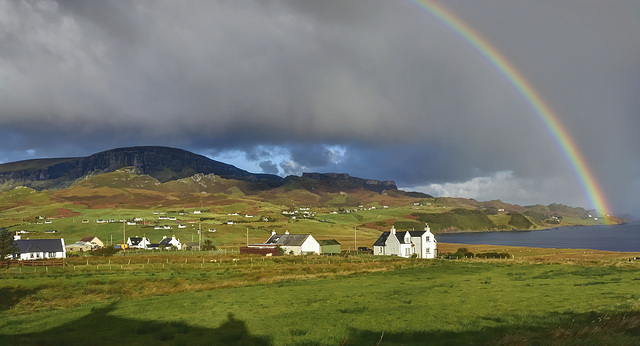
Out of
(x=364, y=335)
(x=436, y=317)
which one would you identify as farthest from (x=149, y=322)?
(x=436, y=317)

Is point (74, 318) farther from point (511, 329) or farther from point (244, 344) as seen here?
point (511, 329)

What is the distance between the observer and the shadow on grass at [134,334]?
18.1 m

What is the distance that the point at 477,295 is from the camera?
29781 millimetres

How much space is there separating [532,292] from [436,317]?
12663 mm

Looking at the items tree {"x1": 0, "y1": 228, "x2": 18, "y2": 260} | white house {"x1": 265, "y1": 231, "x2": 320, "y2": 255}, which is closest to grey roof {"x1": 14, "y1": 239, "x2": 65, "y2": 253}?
tree {"x1": 0, "y1": 228, "x2": 18, "y2": 260}

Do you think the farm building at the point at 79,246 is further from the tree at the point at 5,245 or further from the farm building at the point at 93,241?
the tree at the point at 5,245

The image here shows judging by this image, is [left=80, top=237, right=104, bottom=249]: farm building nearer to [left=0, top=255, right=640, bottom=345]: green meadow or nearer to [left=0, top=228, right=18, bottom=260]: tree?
[left=0, top=228, right=18, bottom=260]: tree

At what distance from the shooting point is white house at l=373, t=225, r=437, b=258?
108m

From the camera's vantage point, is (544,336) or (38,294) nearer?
(544,336)

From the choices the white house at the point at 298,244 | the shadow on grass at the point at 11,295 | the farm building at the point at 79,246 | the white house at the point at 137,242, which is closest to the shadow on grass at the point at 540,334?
the shadow on grass at the point at 11,295

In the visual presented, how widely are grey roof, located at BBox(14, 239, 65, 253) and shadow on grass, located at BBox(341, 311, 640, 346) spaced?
4609 inches

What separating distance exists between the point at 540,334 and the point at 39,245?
12683 cm

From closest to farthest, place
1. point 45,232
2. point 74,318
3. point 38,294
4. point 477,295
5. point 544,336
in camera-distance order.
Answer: point 544,336
point 74,318
point 477,295
point 38,294
point 45,232

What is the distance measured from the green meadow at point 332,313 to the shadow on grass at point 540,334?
0.04 m
